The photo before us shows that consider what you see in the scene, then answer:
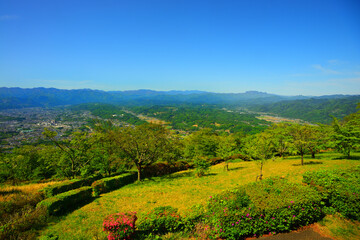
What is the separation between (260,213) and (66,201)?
1665 cm

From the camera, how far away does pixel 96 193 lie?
59.8 ft

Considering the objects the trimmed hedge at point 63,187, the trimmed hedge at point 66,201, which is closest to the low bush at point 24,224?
the trimmed hedge at point 66,201

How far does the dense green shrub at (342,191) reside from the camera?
336 inches

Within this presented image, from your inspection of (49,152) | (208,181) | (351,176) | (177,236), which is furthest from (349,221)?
(49,152)

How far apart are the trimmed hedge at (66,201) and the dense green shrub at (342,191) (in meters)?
20.6

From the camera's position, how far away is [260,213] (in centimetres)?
794

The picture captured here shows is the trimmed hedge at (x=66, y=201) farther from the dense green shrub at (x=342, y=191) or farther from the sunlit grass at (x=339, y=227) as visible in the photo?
the dense green shrub at (x=342, y=191)

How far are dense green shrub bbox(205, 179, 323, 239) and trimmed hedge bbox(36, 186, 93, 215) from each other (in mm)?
13496

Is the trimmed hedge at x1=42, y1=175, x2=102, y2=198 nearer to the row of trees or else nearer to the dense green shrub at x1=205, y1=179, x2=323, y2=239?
the row of trees

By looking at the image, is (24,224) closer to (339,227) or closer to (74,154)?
(74,154)

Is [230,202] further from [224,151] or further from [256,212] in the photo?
[224,151]

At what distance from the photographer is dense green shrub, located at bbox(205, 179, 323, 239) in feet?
25.7

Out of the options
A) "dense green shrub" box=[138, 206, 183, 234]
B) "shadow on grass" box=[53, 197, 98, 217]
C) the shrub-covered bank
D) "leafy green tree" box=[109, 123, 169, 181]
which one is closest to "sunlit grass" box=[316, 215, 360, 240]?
the shrub-covered bank

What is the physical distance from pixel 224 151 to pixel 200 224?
72.5 feet
